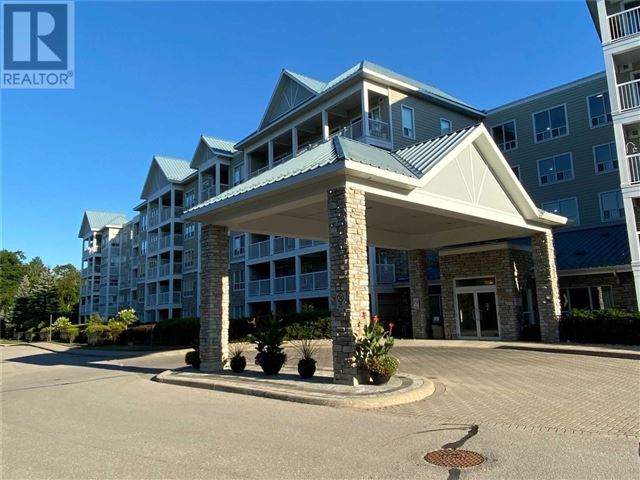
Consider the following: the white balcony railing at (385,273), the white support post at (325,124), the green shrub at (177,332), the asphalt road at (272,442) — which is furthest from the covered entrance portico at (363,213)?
the green shrub at (177,332)

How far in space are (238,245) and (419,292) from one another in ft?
64.6

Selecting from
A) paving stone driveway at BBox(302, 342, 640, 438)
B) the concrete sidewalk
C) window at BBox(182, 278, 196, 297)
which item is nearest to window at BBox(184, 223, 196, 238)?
window at BBox(182, 278, 196, 297)

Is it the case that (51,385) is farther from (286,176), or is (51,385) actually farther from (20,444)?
(286,176)

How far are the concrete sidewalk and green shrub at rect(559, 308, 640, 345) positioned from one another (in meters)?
9.83

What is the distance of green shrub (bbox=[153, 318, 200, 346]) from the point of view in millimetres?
27656

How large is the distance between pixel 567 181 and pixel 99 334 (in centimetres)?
3230

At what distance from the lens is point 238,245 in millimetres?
39531

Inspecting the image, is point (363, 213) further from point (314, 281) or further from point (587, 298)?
point (314, 281)

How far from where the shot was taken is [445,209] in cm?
1457

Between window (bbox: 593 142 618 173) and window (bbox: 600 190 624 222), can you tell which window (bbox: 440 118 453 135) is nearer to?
window (bbox: 593 142 618 173)

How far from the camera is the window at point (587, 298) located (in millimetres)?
21781

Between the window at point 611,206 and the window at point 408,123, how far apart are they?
11026 mm

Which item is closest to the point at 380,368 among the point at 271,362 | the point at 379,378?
the point at 379,378

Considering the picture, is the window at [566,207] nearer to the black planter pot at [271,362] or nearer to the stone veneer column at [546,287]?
the stone veneer column at [546,287]
